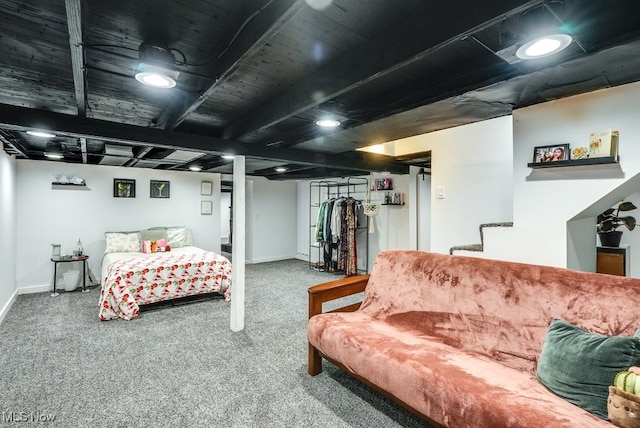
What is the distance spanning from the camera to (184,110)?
2271 mm

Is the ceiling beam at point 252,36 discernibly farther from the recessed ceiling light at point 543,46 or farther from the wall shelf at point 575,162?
the wall shelf at point 575,162

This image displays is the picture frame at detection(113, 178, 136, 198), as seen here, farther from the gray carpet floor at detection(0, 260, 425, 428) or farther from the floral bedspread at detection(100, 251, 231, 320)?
the gray carpet floor at detection(0, 260, 425, 428)

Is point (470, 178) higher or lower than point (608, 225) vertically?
higher

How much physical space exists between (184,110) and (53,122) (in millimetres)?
920

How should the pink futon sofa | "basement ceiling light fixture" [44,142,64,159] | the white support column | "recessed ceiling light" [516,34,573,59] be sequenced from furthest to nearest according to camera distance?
"basement ceiling light fixture" [44,142,64,159] < the white support column < the pink futon sofa < "recessed ceiling light" [516,34,573,59]

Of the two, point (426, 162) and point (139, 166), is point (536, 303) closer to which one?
point (426, 162)

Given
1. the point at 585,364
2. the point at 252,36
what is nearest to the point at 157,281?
the point at 252,36

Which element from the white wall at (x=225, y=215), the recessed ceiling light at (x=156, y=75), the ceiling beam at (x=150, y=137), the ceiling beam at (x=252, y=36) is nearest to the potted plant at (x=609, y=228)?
the ceiling beam at (x=150, y=137)

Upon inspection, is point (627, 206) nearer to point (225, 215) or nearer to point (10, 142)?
point (10, 142)

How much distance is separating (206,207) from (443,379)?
18.8 feet

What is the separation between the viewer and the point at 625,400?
3.86 ft

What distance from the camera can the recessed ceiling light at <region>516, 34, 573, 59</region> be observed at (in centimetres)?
124

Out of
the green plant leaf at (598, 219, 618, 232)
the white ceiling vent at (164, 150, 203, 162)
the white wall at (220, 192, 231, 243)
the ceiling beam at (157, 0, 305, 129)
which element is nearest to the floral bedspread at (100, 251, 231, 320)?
the white ceiling vent at (164, 150, 203, 162)

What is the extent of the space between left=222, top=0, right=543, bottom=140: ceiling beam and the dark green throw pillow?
→ 57.3 inches
